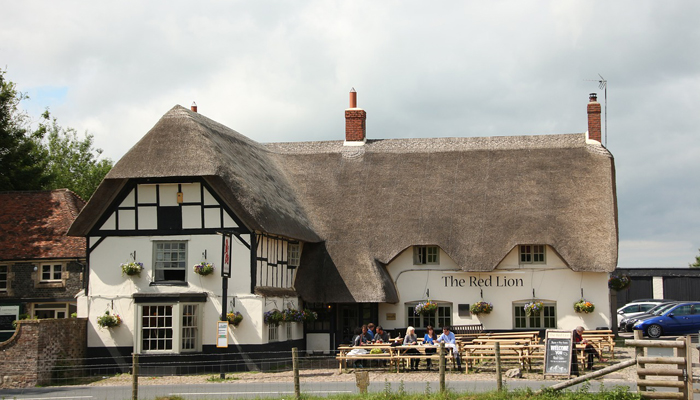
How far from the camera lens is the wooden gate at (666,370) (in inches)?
548

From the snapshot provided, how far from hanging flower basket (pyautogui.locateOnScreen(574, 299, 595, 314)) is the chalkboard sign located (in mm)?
8303

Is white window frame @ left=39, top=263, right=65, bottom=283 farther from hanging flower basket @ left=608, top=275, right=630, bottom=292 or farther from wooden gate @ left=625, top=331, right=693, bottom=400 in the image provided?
wooden gate @ left=625, top=331, right=693, bottom=400

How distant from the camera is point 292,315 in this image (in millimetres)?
24969

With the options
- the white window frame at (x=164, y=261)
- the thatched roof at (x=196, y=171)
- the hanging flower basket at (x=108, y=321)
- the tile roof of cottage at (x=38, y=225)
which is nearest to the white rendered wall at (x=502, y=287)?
the thatched roof at (x=196, y=171)

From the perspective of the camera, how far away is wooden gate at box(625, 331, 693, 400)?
1391 cm

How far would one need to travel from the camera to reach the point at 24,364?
20.6 m

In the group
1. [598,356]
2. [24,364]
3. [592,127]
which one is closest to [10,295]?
[24,364]

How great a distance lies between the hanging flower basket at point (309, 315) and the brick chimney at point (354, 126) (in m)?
8.30

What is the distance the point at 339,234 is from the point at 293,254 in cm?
183

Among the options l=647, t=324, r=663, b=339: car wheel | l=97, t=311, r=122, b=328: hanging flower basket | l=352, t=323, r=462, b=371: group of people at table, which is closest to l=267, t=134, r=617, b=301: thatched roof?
l=352, t=323, r=462, b=371: group of people at table

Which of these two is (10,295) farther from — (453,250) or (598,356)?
(598,356)

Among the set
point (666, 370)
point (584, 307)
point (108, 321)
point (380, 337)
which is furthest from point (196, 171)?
point (666, 370)

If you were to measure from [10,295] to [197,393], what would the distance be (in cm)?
1360

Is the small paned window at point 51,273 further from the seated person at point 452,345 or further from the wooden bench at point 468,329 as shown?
the seated person at point 452,345
